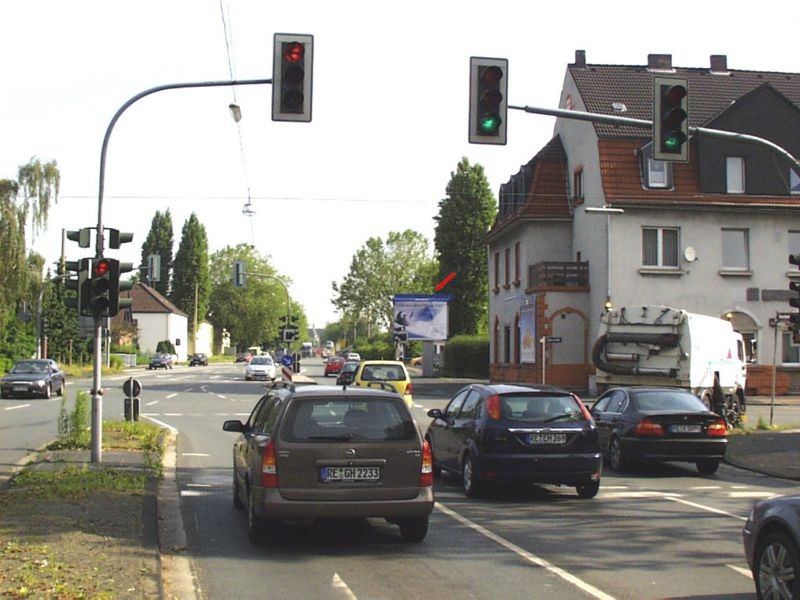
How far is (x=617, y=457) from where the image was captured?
56.2ft

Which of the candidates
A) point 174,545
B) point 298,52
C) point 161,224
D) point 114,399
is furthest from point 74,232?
point 161,224

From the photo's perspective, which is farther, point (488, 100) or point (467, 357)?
point (467, 357)

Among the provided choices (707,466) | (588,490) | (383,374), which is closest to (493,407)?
(588,490)

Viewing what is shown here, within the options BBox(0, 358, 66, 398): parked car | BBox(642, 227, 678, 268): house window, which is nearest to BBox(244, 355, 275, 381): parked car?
BBox(0, 358, 66, 398): parked car

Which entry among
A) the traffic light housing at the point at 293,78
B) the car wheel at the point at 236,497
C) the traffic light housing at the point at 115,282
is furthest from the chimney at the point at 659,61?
the car wheel at the point at 236,497

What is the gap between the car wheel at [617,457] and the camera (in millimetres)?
16891

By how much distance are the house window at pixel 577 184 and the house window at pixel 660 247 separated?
13.3 feet

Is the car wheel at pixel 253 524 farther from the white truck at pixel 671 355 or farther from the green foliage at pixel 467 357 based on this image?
the green foliage at pixel 467 357

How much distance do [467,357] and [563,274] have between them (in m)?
20.5

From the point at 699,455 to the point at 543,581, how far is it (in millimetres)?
9072

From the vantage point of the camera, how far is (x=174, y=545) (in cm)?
969

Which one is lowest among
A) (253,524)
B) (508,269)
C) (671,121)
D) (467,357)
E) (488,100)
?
(253,524)

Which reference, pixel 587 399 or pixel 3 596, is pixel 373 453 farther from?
pixel 587 399

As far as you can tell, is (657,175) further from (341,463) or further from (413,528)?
(341,463)
